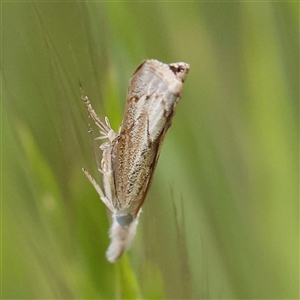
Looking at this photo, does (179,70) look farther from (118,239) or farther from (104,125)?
(118,239)

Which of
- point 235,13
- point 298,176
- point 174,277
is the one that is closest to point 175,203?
point 174,277

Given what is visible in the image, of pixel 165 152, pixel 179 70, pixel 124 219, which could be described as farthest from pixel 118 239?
pixel 179 70

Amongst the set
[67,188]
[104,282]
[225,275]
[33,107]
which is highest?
[33,107]

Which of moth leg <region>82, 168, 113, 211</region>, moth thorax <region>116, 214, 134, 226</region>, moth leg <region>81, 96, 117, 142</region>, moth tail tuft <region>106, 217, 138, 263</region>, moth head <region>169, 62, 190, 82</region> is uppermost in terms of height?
moth head <region>169, 62, 190, 82</region>

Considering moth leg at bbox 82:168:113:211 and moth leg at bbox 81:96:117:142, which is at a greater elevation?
moth leg at bbox 81:96:117:142

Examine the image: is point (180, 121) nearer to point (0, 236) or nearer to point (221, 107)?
point (221, 107)

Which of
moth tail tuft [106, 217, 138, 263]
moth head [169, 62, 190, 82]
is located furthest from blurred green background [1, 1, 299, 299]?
moth head [169, 62, 190, 82]

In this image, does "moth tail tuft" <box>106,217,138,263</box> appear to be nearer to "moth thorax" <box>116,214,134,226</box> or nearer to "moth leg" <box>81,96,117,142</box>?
"moth thorax" <box>116,214,134,226</box>
